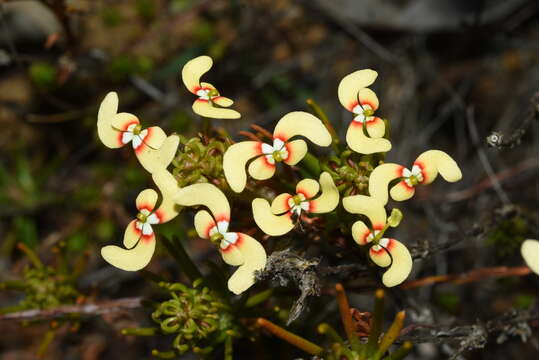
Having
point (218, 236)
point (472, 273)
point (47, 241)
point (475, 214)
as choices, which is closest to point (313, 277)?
point (218, 236)

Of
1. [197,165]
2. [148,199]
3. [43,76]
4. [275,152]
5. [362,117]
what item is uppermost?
[362,117]

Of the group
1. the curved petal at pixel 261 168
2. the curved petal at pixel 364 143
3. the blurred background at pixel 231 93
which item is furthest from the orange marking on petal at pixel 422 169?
the blurred background at pixel 231 93

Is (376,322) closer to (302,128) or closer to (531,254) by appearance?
(531,254)

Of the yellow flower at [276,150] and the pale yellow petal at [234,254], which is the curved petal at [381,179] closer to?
the yellow flower at [276,150]

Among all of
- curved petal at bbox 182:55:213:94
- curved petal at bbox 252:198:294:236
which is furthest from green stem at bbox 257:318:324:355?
curved petal at bbox 182:55:213:94

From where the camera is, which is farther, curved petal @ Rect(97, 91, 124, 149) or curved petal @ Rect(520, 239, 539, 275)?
curved petal @ Rect(97, 91, 124, 149)

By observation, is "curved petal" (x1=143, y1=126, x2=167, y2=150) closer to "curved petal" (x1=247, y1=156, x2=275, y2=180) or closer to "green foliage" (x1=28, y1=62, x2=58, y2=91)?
"curved petal" (x1=247, y1=156, x2=275, y2=180)

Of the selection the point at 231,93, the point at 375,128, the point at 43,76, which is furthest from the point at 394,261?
the point at 231,93
